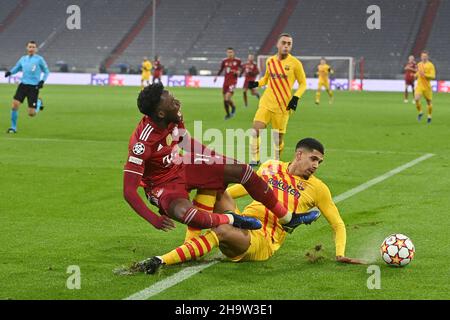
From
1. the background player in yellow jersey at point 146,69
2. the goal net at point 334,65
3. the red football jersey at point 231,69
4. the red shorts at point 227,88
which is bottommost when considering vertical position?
the red shorts at point 227,88

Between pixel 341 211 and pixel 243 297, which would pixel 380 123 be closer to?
pixel 341 211

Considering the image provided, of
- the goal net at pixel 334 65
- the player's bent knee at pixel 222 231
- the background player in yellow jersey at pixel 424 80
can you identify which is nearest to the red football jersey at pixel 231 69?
the background player in yellow jersey at pixel 424 80

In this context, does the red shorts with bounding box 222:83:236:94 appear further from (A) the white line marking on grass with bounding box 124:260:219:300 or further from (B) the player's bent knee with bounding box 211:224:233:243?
(B) the player's bent knee with bounding box 211:224:233:243

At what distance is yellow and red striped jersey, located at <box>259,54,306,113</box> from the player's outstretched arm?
807 cm

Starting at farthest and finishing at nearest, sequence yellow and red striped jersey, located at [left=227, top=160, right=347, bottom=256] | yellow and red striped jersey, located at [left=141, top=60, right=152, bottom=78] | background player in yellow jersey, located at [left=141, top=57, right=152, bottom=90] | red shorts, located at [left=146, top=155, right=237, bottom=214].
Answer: background player in yellow jersey, located at [left=141, top=57, right=152, bottom=90]
yellow and red striped jersey, located at [left=141, top=60, right=152, bottom=78]
yellow and red striped jersey, located at [left=227, top=160, right=347, bottom=256]
red shorts, located at [left=146, top=155, right=237, bottom=214]

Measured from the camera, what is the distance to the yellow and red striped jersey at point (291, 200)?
23.7 feet

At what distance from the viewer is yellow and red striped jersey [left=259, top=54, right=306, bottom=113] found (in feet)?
47.2

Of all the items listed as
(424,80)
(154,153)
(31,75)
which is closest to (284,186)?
(154,153)

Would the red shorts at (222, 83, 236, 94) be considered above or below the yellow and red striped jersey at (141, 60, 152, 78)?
below

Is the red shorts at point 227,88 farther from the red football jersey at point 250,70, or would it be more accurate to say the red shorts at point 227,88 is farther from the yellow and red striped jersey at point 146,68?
the yellow and red striped jersey at point 146,68

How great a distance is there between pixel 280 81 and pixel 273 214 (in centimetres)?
751

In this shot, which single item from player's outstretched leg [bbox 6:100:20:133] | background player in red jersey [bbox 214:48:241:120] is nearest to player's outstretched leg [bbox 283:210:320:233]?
player's outstretched leg [bbox 6:100:20:133]

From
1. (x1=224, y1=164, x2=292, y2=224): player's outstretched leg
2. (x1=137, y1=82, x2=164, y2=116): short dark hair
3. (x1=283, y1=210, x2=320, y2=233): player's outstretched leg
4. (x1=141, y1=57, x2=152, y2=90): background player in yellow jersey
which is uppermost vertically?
(x1=141, y1=57, x2=152, y2=90): background player in yellow jersey
